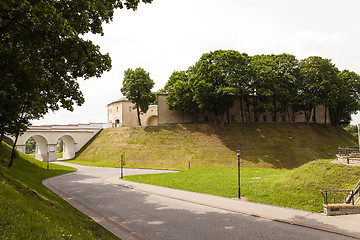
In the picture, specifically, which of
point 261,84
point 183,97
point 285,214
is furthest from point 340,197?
point 183,97

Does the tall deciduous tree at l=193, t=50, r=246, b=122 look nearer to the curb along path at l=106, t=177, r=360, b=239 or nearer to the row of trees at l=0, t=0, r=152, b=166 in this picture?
the curb along path at l=106, t=177, r=360, b=239

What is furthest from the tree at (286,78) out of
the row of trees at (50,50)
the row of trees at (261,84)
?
the row of trees at (50,50)

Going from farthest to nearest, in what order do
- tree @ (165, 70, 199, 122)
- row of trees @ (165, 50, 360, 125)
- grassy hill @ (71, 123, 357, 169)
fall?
tree @ (165, 70, 199, 122) < row of trees @ (165, 50, 360, 125) < grassy hill @ (71, 123, 357, 169)

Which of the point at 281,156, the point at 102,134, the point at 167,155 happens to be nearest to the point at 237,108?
the point at 281,156

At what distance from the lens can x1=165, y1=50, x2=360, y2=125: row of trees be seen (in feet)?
151

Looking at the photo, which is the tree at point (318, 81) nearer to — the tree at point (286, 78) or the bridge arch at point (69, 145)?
the tree at point (286, 78)

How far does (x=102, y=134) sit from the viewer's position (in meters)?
56.4

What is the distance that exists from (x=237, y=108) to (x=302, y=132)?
1559 cm

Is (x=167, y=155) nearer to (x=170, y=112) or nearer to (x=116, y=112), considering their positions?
(x=170, y=112)

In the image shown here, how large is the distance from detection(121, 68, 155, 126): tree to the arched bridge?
11.1 meters

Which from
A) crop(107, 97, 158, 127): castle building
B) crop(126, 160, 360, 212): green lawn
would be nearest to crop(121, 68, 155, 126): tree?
crop(107, 97, 158, 127): castle building

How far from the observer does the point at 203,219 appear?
11680 mm

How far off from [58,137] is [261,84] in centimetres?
4589

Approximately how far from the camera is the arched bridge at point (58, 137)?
48.7 m
